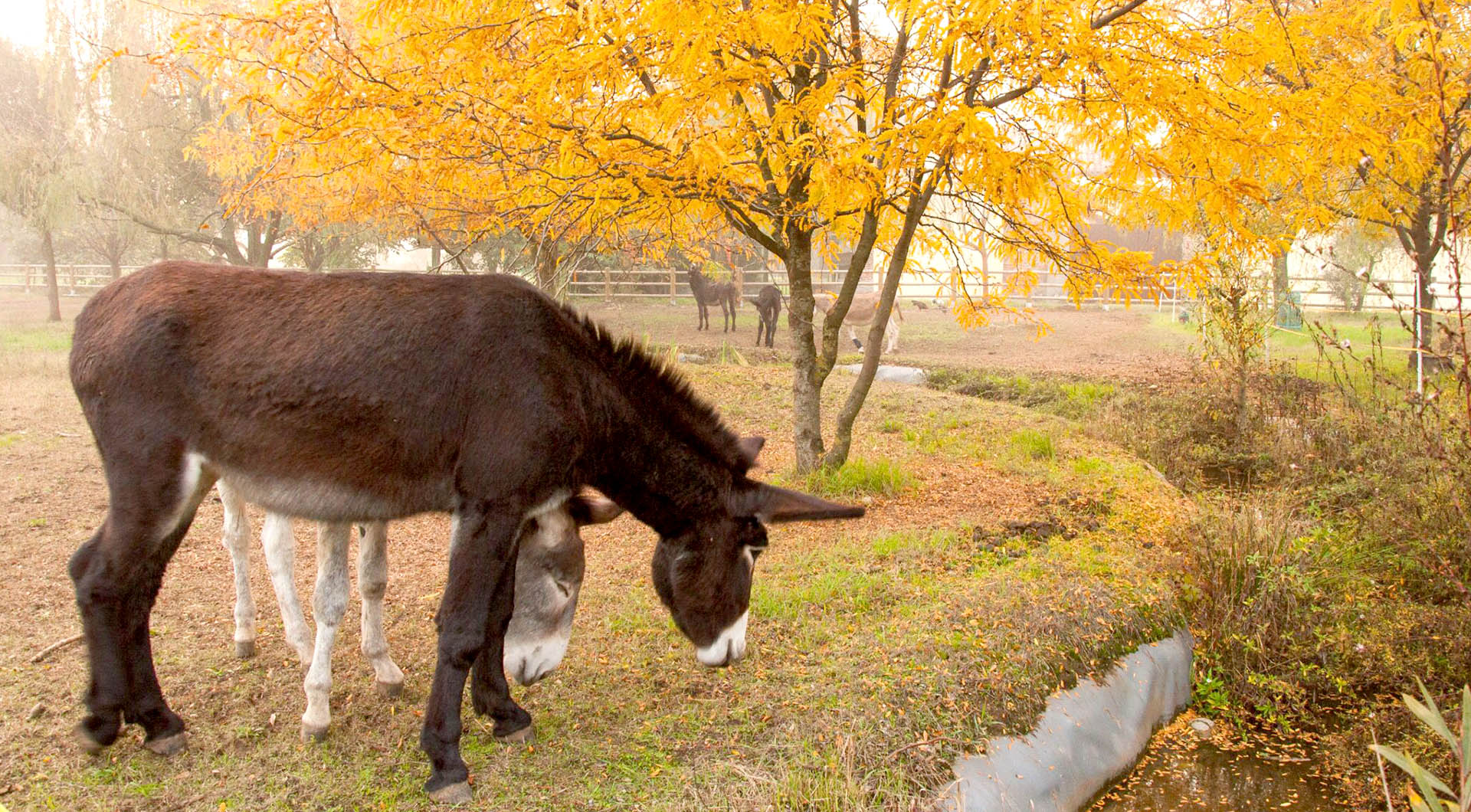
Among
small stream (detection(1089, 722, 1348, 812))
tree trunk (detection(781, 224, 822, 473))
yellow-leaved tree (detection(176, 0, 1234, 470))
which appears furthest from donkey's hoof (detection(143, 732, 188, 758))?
tree trunk (detection(781, 224, 822, 473))

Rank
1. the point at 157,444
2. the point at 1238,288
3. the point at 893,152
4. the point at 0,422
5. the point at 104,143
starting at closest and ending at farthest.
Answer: the point at 157,444 → the point at 893,152 → the point at 1238,288 → the point at 0,422 → the point at 104,143

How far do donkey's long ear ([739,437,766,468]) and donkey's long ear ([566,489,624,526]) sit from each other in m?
0.55

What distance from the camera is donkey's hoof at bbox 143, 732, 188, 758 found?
3.60m

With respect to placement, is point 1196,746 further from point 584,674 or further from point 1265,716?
point 584,674

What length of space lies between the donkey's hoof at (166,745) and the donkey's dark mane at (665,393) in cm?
216

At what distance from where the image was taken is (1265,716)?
4.58 m

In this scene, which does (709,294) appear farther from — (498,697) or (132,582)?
(132,582)

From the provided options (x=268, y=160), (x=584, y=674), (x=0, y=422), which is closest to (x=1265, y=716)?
(x=584, y=674)

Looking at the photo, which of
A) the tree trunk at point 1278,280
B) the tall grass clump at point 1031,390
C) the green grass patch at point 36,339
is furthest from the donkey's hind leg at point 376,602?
the green grass patch at point 36,339

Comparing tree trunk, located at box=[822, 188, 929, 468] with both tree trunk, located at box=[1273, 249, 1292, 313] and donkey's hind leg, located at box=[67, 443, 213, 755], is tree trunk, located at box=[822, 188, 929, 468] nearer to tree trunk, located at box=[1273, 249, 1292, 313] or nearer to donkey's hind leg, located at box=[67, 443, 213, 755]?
tree trunk, located at box=[1273, 249, 1292, 313]

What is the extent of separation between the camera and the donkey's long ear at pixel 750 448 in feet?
12.6

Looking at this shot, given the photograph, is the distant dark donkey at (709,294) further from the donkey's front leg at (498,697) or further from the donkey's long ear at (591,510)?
the donkey's front leg at (498,697)

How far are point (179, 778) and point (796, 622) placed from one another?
8.85ft

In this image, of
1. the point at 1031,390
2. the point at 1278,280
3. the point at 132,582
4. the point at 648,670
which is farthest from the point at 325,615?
the point at 1278,280
